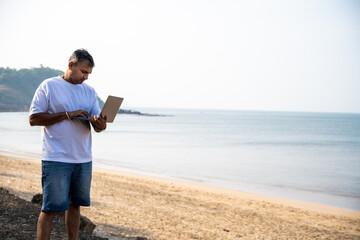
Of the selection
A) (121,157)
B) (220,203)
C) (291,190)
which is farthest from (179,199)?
(121,157)

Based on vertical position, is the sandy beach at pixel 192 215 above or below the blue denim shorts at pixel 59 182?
below

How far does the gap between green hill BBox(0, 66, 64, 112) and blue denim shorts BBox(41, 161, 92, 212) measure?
87383 millimetres

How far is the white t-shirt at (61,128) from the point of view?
2764 millimetres

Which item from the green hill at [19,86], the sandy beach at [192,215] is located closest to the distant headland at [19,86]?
the green hill at [19,86]

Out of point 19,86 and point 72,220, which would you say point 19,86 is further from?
point 72,220

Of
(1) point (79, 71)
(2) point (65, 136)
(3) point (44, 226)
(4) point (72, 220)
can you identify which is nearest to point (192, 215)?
(4) point (72, 220)

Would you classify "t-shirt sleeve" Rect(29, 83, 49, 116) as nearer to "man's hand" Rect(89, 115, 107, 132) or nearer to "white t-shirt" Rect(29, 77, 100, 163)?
"white t-shirt" Rect(29, 77, 100, 163)

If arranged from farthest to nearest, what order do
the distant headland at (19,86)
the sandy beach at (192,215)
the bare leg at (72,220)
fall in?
the distant headland at (19,86), the sandy beach at (192,215), the bare leg at (72,220)

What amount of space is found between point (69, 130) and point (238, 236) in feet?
13.6

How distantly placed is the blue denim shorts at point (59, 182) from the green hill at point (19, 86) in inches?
3440

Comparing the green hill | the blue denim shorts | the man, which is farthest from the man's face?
the green hill

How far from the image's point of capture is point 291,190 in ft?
44.6

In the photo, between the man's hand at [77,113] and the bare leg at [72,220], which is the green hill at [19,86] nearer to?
the bare leg at [72,220]

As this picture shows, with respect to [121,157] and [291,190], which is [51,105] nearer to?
[291,190]
